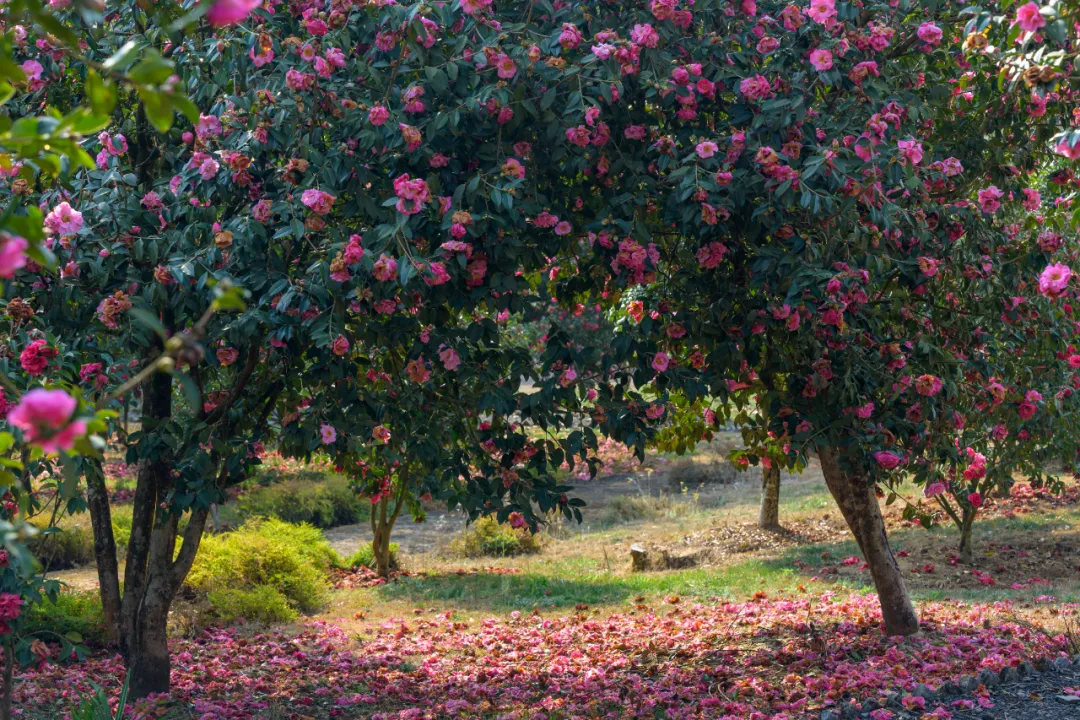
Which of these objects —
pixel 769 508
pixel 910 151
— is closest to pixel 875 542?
pixel 910 151

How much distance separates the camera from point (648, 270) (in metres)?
4.17

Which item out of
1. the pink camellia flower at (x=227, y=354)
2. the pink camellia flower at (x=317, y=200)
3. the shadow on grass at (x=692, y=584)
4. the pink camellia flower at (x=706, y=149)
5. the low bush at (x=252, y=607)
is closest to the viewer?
the pink camellia flower at (x=317, y=200)

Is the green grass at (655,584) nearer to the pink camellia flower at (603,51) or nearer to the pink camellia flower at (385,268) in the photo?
the pink camellia flower at (603,51)

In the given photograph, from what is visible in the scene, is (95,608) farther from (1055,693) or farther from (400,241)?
(1055,693)

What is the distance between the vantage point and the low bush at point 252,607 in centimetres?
812

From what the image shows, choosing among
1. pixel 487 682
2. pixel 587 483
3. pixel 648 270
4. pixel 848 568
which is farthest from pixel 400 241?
pixel 587 483

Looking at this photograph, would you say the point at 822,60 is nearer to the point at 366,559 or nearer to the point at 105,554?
the point at 105,554

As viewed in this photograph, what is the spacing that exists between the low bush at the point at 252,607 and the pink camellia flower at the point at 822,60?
628 cm

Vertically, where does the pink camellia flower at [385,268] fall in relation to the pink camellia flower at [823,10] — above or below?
below

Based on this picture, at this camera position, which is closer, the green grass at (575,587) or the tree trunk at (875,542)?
the tree trunk at (875,542)

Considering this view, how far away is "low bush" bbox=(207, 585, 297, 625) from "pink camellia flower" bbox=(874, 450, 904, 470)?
5.59m

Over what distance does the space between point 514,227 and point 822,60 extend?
1474 mm

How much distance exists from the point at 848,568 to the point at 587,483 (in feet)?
27.4

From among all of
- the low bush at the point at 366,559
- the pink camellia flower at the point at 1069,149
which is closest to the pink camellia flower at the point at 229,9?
the pink camellia flower at the point at 1069,149
